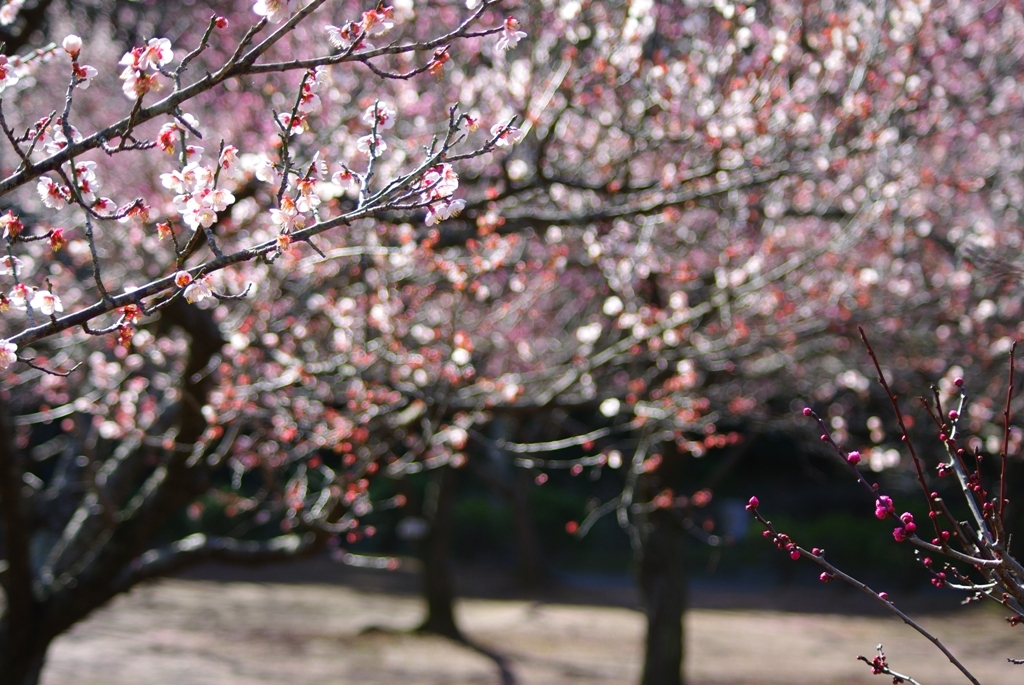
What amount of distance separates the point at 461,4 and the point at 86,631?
996 centimetres

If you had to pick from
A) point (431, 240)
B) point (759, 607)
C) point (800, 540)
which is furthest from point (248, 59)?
point (800, 540)

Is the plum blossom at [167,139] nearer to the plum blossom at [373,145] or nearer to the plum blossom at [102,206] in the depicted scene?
the plum blossom at [102,206]

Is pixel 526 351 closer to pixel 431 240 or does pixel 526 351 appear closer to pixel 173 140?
pixel 431 240

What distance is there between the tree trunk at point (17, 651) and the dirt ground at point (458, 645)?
4708 millimetres

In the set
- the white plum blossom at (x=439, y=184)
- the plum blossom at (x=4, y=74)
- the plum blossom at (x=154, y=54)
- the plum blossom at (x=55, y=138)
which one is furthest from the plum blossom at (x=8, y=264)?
the white plum blossom at (x=439, y=184)

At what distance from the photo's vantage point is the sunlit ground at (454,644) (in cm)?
1035

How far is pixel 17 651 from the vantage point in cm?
520

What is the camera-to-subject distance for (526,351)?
25.4ft

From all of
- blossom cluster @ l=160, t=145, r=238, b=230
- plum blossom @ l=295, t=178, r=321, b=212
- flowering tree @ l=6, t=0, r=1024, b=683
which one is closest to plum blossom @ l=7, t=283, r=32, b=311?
blossom cluster @ l=160, t=145, r=238, b=230

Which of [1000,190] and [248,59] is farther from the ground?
[1000,190]

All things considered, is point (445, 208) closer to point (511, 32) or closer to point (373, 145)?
point (373, 145)

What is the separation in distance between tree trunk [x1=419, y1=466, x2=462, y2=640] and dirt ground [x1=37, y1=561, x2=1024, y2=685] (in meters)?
0.33

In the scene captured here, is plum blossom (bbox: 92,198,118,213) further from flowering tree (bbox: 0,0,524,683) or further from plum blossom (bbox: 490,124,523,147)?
plum blossom (bbox: 490,124,523,147)

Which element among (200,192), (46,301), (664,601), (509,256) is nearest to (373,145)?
(200,192)
